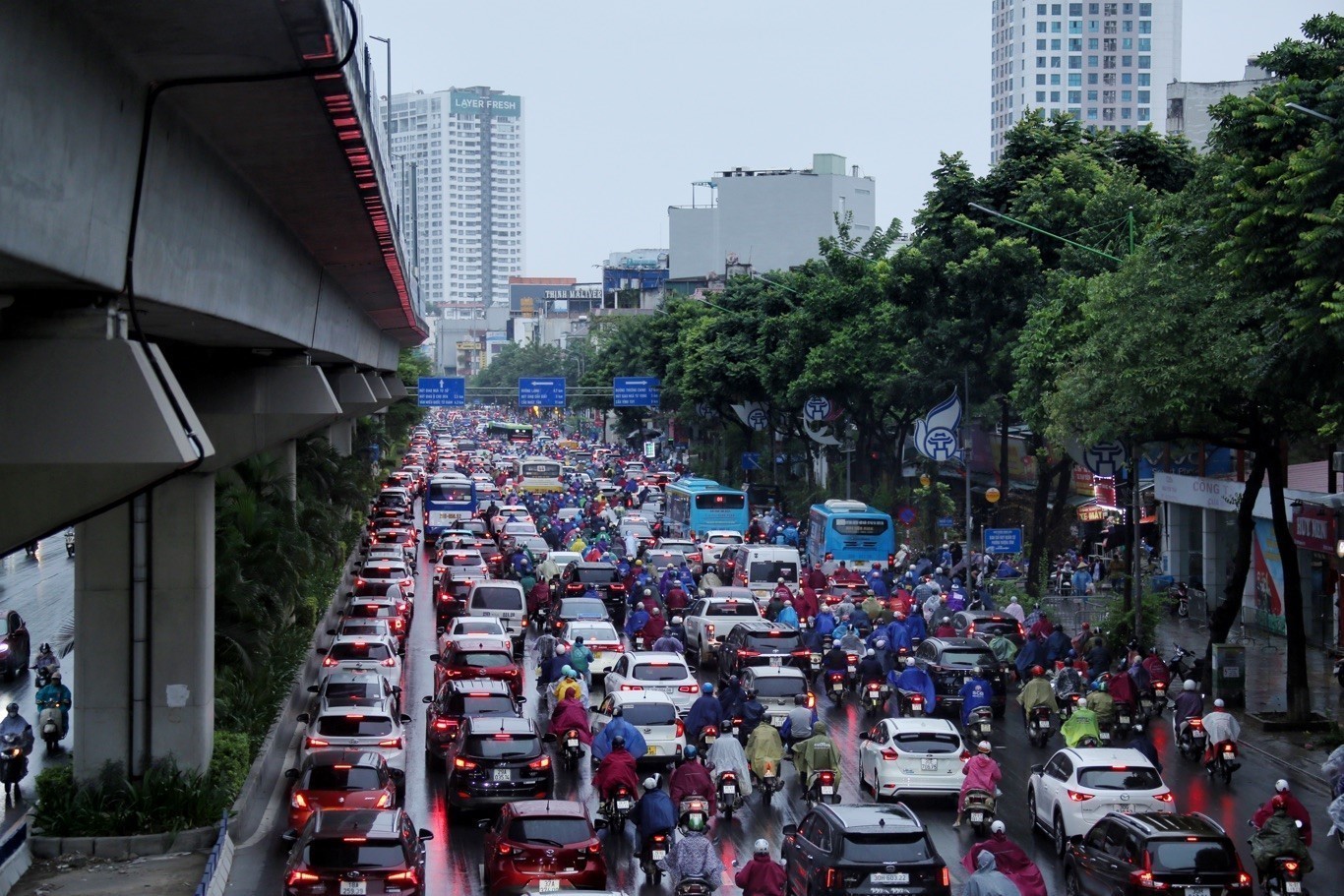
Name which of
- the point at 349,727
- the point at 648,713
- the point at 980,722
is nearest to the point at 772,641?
the point at 980,722

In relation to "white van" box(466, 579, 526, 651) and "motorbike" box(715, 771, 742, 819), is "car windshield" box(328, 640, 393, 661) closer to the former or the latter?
"white van" box(466, 579, 526, 651)

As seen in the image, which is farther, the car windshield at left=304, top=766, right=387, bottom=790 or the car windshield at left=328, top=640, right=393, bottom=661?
the car windshield at left=328, top=640, right=393, bottom=661

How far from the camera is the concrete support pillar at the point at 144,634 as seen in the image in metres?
19.0

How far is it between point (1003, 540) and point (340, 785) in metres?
24.9

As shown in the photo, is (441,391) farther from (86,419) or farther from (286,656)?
(86,419)

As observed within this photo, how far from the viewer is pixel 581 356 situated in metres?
173

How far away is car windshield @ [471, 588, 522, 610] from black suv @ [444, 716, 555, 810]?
1582 centimetres

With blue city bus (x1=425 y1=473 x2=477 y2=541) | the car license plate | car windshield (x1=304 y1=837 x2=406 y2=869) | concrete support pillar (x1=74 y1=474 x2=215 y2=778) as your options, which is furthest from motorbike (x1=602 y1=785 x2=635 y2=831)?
blue city bus (x1=425 y1=473 x2=477 y2=541)

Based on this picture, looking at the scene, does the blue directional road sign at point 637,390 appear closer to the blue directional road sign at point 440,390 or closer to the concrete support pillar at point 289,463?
the blue directional road sign at point 440,390

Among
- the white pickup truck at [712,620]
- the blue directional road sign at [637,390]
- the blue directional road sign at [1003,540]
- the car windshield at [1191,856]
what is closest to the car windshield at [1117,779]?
the car windshield at [1191,856]

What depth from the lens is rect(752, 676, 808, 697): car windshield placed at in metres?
24.5

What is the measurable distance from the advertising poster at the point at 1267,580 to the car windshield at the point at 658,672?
56.5 ft

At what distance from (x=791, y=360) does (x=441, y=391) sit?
123 feet

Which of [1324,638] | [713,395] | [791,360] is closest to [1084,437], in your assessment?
[1324,638]
